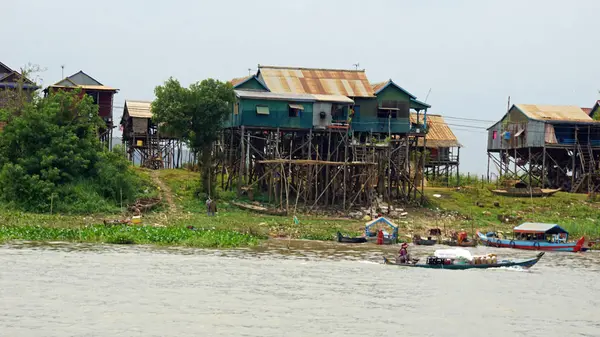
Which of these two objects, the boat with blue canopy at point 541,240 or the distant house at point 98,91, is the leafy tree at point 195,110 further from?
the boat with blue canopy at point 541,240

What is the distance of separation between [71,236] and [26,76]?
764 inches

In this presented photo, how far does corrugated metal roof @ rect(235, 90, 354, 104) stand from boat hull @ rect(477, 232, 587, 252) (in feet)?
44.7

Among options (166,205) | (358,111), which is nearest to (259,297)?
(166,205)

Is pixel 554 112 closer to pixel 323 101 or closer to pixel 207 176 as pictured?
pixel 323 101

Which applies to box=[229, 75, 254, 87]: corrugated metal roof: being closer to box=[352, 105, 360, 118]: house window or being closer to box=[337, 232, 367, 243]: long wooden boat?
box=[352, 105, 360, 118]: house window

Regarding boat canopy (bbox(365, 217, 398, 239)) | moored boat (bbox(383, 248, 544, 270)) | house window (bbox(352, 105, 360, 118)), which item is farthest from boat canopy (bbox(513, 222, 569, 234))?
house window (bbox(352, 105, 360, 118))

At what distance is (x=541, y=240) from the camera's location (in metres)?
43.3

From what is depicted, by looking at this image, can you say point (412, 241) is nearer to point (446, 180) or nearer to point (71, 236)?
point (71, 236)

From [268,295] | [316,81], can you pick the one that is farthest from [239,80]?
[268,295]

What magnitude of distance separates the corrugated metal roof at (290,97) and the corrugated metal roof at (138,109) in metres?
15.5

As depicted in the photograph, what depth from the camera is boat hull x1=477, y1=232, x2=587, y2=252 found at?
4273cm

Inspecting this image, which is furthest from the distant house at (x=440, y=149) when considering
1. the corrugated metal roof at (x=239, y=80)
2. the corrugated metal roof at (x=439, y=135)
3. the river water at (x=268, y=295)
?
the river water at (x=268, y=295)

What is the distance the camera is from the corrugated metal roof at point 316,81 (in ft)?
183

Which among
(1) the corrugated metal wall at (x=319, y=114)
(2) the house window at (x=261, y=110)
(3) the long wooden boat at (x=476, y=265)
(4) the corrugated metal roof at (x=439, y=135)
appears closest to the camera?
(3) the long wooden boat at (x=476, y=265)
